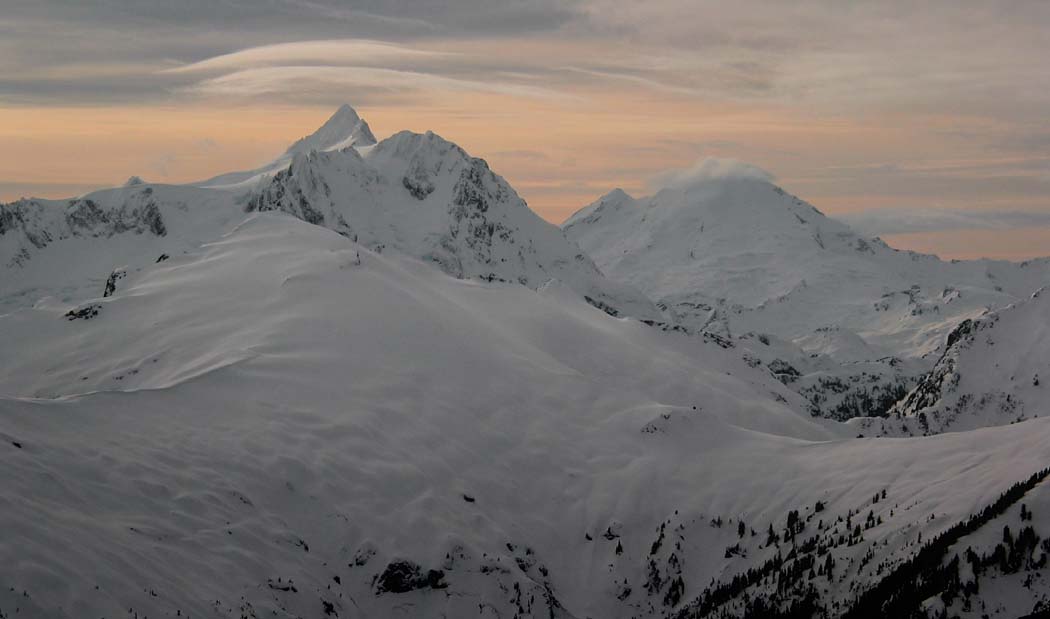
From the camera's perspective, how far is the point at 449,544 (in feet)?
381

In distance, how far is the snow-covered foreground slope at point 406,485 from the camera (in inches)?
3553

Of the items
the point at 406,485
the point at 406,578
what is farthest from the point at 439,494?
the point at 406,578

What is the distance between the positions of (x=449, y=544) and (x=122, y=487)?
3688 centimetres

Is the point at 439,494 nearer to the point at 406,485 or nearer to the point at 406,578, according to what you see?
the point at 406,485

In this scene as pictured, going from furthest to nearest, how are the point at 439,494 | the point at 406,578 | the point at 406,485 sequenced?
the point at 439,494 → the point at 406,485 → the point at 406,578

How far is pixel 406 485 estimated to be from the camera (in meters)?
125

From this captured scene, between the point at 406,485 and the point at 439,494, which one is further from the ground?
the point at 406,485

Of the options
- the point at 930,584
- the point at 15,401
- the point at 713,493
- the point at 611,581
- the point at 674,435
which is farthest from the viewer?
the point at 674,435

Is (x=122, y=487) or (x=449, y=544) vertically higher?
(x=122, y=487)

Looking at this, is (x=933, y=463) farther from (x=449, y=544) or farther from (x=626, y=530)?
(x=449, y=544)

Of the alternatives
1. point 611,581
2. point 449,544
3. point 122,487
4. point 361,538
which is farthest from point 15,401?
point 611,581

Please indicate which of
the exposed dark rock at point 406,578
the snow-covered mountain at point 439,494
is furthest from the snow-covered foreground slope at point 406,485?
the snow-covered mountain at point 439,494

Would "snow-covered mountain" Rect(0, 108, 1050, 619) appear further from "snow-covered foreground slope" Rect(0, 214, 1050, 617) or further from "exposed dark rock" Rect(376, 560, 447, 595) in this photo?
"snow-covered foreground slope" Rect(0, 214, 1050, 617)

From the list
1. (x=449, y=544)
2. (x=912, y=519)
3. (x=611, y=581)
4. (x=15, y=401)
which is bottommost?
(x=611, y=581)
